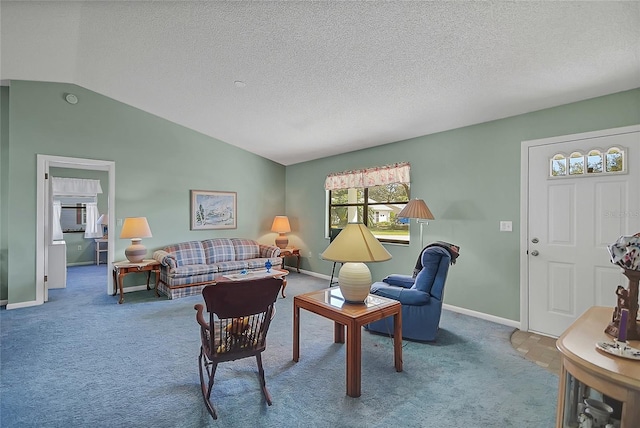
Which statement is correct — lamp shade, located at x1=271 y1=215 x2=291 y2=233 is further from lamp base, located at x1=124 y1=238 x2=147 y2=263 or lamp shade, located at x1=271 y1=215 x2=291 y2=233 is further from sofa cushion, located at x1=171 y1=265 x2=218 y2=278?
lamp base, located at x1=124 y1=238 x2=147 y2=263

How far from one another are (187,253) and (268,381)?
348 cm

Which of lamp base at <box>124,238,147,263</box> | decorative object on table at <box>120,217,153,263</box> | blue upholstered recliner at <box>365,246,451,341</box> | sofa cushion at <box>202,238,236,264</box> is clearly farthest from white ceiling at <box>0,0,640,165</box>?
sofa cushion at <box>202,238,236,264</box>

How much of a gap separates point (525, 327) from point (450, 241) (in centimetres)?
123

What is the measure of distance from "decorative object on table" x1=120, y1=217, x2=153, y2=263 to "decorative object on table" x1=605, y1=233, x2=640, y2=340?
17.0 ft

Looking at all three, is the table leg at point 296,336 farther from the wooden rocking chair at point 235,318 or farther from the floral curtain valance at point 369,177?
the floral curtain valance at point 369,177

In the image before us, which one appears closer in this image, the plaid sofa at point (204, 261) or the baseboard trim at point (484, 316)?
the baseboard trim at point (484, 316)

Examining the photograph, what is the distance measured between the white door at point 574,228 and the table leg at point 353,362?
236cm

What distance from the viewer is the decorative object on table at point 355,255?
2250 millimetres

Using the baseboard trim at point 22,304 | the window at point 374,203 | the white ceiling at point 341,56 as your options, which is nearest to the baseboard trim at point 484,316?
the window at point 374,203

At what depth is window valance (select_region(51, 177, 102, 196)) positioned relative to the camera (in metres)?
6.92

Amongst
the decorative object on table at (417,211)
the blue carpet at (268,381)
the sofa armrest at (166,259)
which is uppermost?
the decorative object on table at (417,211)

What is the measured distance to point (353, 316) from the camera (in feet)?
6.98

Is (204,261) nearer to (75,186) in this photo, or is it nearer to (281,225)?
(281,225)

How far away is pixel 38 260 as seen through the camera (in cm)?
424
